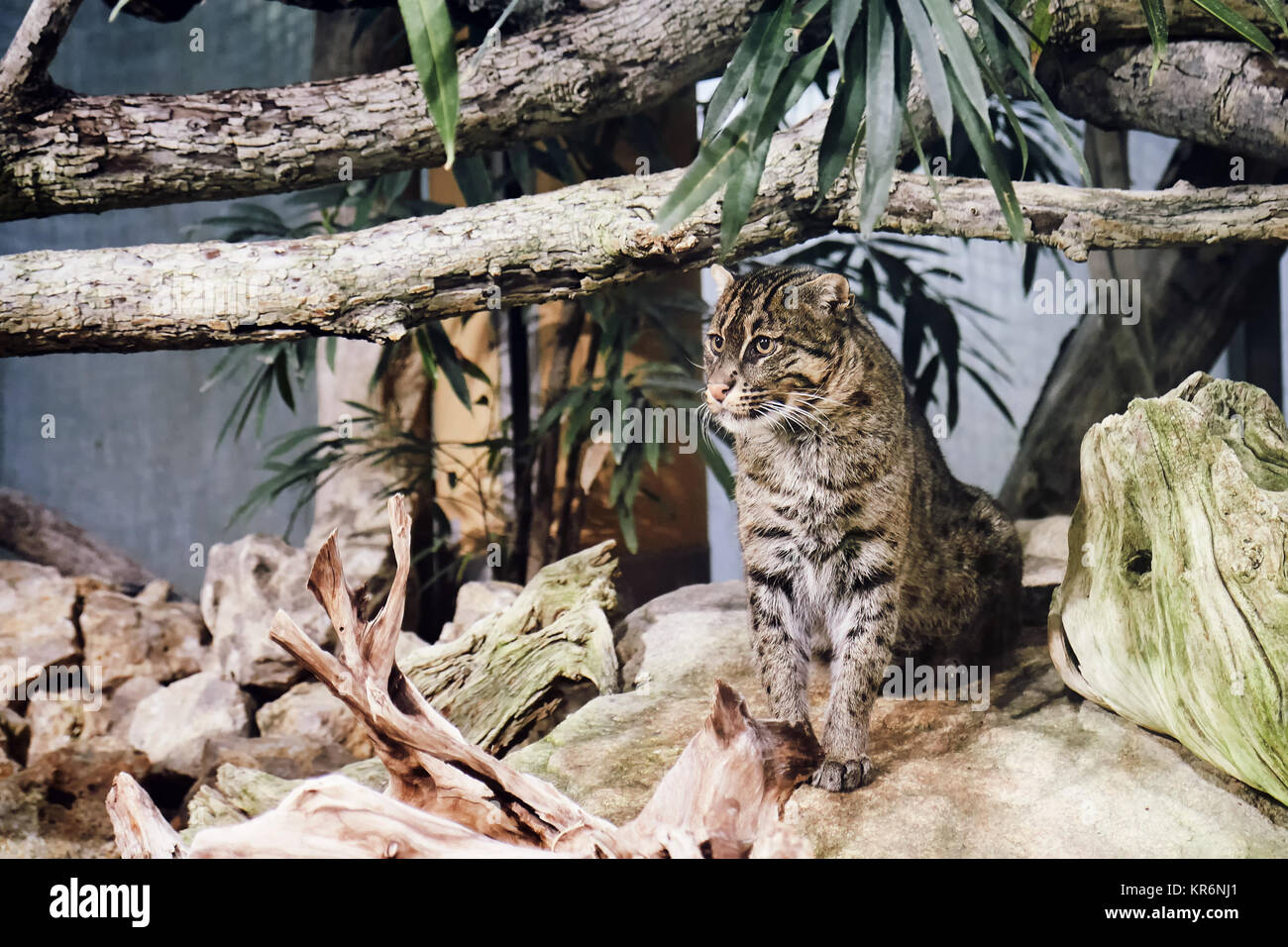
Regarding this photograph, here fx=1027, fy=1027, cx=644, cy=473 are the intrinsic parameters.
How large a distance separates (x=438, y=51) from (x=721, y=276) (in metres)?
1.13

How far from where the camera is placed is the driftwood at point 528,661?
3012mm

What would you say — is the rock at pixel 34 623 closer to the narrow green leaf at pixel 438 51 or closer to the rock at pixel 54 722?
the rock at pixel 54 722

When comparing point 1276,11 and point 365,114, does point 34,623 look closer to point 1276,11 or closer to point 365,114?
point 365,114

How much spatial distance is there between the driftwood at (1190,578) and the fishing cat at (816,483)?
1.45 ft

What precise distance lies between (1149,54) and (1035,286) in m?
1.39

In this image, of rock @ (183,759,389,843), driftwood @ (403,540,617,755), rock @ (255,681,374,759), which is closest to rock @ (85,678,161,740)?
rock @ (255,681,374,759)

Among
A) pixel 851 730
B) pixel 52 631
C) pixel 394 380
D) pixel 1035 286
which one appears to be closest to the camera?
pixel 851 730

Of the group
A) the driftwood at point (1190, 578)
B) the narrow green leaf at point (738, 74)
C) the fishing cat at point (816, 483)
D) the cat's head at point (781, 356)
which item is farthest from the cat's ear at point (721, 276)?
the driftwood at point (1190, 578)

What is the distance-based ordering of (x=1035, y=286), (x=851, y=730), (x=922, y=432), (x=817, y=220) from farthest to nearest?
(x=1035, y=286), (x=922, y=432), (x=817, y=220), (x=851, y=730)

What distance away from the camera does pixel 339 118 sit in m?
2.89

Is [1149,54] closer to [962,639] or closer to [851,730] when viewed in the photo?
[962,639]

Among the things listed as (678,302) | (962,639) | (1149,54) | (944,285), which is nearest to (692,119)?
(678,302)

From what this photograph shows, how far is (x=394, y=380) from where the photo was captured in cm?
484
